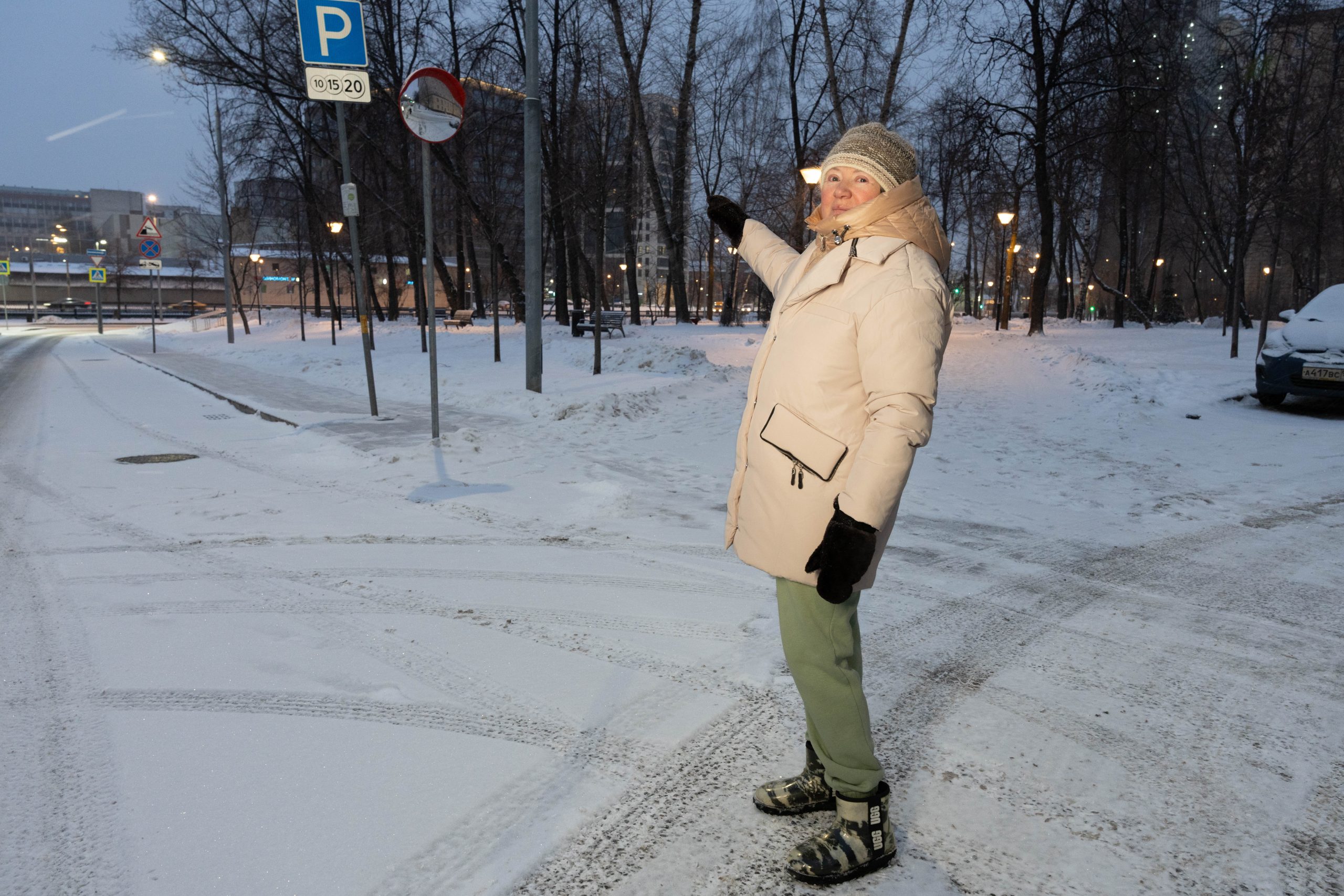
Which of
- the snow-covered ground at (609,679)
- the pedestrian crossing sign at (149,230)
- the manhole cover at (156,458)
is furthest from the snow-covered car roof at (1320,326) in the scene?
the pedestrian crossing sign at (149,230)

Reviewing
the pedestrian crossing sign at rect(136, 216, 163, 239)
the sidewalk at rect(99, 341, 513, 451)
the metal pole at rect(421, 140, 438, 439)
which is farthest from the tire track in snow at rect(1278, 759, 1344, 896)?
the pedestrian crossing sign at rect(136, 216, 163, 239)

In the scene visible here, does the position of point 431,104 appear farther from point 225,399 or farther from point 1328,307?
point 1328,307

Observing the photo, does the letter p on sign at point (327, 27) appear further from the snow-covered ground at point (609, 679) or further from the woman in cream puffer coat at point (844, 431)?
the woman in cream puffer coat at point (844, 431)

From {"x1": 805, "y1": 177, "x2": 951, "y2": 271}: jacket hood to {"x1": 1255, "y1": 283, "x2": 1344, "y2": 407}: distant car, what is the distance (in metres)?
11.1

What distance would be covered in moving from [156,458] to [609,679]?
6.53m

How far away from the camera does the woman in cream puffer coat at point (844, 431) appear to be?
1986 mm

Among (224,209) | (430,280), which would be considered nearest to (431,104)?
(430,280)

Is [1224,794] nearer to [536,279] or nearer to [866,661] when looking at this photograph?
[866,661]

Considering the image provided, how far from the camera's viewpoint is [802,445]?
7.06 feet

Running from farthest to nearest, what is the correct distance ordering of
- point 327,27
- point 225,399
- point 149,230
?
1. point 149,230
2. point 225,399
3. point 327,27

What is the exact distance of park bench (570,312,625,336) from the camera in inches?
880

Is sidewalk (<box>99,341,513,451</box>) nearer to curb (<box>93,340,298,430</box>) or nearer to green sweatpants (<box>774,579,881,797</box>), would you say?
curb (<box>93,340,298,430</box>)

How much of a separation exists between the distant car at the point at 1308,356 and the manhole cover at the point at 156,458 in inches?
512

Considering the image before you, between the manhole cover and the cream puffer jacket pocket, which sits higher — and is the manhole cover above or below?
below
